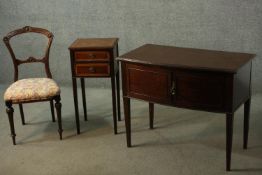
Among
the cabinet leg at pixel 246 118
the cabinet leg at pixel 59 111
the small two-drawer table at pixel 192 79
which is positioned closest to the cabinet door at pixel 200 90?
the small two-drawer table at pixel 192 79

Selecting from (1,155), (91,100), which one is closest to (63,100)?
(91,100)

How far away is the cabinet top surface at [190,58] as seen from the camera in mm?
2301

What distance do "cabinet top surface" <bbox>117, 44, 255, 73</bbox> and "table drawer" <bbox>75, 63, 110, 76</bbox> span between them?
0.30 metres

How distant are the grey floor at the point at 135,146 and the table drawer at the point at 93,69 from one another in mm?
500

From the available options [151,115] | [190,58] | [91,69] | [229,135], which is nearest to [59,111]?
[91,69]

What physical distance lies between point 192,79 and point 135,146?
0.77 meters

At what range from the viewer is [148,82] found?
2541 mm

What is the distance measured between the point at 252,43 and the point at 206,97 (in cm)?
154

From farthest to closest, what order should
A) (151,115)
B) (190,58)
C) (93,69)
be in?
(151,115)
(93,69)
(190,58)

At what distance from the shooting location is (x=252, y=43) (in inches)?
144

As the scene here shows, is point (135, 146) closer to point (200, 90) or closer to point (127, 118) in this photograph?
point (127, 118)

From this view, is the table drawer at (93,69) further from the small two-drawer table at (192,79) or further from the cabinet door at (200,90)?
the cabinet door at (200,90)

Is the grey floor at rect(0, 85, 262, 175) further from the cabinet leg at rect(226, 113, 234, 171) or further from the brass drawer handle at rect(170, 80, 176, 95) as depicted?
the brass drawer handle at rect(170, 80, 176, 95)

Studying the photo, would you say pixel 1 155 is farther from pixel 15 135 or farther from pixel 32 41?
pixel 32 41
